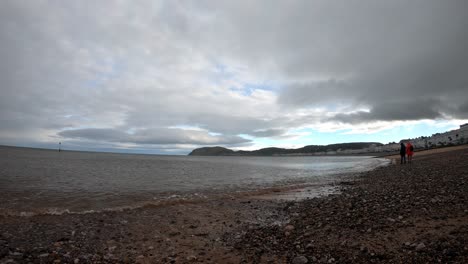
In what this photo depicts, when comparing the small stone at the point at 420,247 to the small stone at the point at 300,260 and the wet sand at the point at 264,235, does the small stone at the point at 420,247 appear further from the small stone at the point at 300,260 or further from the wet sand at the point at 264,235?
the small stone at the point at 300,260

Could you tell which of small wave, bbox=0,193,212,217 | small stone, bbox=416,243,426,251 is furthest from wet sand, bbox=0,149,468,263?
small wave, bbox=0,193,212,217

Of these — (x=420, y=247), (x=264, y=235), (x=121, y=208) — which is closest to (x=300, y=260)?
(x=264, y=235)

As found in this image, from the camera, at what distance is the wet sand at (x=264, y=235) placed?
5.56 meters

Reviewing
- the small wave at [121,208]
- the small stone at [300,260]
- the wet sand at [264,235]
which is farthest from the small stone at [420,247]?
the small wave at [121,208]

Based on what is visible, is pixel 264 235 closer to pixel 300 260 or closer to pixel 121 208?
pixel 300 260

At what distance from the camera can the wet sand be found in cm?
556

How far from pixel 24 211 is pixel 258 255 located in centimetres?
1203

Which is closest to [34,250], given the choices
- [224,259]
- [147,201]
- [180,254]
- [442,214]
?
[180,254]

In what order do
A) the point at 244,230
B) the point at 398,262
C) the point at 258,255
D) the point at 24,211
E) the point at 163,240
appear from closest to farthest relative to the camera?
the point at 398,262 → the point at 258,255 → the point at 163,240 → the point at 244,230 → the point at 24,211

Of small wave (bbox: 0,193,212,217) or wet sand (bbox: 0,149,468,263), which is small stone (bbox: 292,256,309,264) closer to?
wet sand (bbox: 0,149,468,263)

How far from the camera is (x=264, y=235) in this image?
25.1ft

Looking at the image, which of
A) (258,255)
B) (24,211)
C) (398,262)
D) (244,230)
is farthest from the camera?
(24,211)

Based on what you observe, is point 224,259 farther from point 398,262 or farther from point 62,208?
point 62,208

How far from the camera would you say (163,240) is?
26.1 feet
